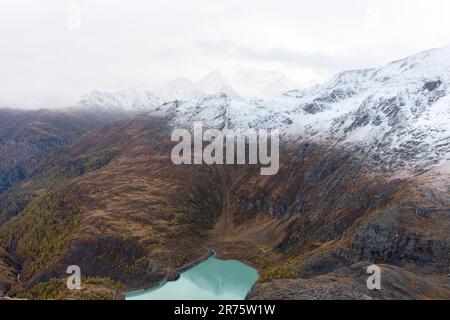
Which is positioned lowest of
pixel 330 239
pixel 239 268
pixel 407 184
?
pixel 239 268

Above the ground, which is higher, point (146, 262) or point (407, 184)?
point (407, 184)

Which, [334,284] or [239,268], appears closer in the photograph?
[334,284]
